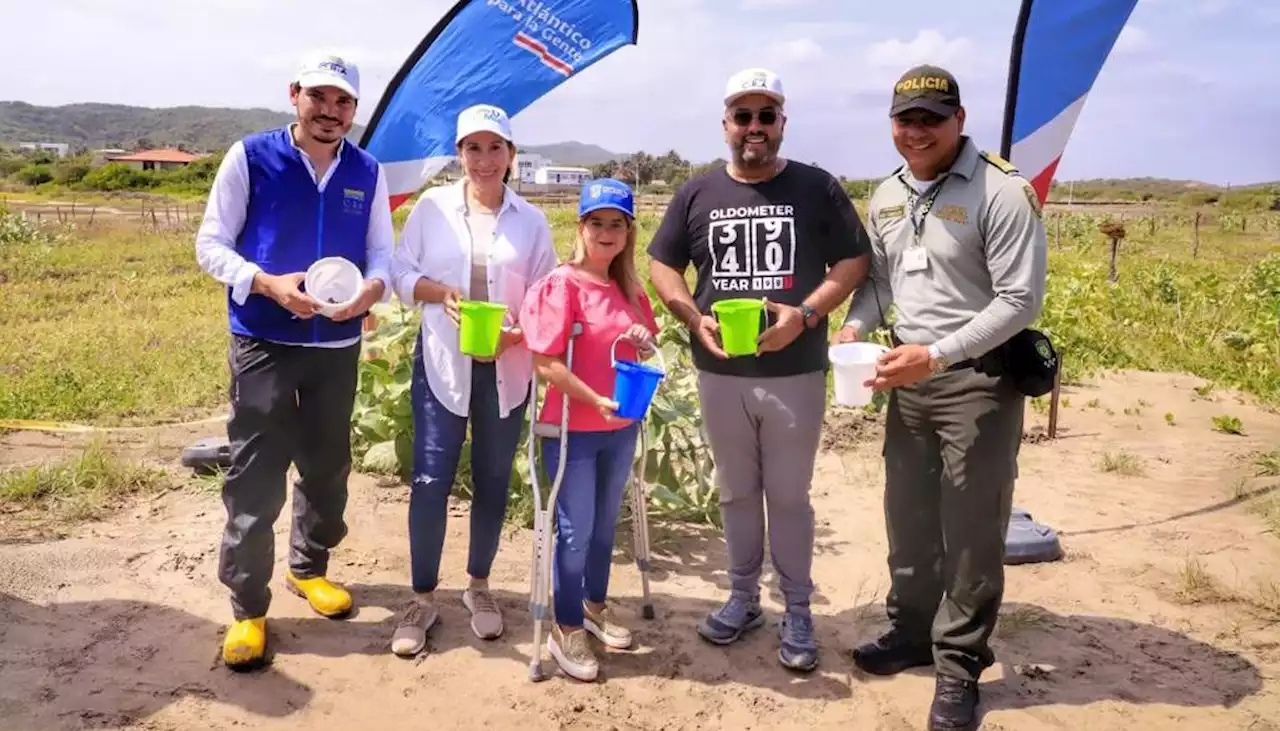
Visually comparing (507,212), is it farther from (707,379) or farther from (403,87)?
(403,87)

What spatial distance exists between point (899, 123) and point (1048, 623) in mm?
2037

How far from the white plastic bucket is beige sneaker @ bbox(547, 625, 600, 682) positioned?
3.84 ft

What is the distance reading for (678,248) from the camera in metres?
3.05

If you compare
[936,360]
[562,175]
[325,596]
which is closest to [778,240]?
[936,360]

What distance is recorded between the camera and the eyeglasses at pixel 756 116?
2861 mm

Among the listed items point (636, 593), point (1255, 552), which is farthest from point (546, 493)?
point (1255, 552)

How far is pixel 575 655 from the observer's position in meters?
2.98

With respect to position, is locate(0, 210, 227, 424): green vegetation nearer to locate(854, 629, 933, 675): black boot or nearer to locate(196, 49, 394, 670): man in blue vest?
locate(196, 49, 394, 670): man in blue vest

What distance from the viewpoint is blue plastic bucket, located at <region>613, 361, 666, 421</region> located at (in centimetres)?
260

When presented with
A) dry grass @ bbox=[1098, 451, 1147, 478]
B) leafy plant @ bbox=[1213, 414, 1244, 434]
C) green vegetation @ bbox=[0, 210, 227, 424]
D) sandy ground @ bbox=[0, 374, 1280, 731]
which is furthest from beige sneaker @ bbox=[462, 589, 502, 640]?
leafy plant @ bbox=[1213, 414, 1244, 434]

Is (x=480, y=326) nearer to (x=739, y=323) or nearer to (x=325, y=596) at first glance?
(x=739, y=323)

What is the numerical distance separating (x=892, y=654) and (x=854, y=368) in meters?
1.11

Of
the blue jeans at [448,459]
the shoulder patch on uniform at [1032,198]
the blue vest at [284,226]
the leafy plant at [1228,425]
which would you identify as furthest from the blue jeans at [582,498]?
the leafy plant at [1228,425]

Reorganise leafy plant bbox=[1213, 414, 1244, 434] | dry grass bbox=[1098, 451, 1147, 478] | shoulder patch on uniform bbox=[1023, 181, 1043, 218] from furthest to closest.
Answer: leafy plant bbox=[1213, 414, 1244, 434]
dry grass bbox=[1098, 451, 1147, 478]
shoulder patch on uniform bbox=[1023, 181, 1043, 218]
